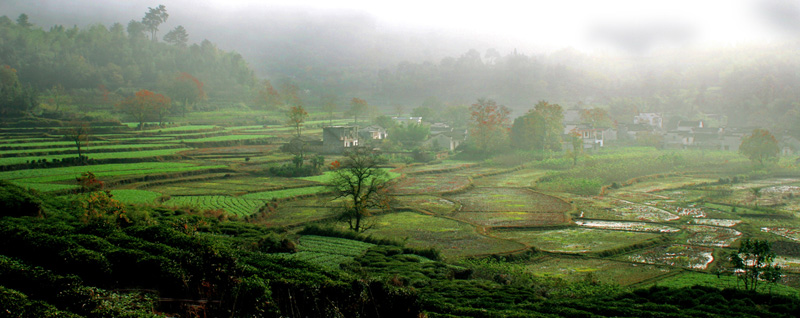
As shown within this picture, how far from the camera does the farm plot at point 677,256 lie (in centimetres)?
1901

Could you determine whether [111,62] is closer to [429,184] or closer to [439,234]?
[429,184]

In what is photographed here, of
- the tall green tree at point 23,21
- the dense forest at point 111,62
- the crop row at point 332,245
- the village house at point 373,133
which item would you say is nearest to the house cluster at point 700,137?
the village house at point 373,133

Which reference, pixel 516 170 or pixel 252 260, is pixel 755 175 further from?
pixel 252 260

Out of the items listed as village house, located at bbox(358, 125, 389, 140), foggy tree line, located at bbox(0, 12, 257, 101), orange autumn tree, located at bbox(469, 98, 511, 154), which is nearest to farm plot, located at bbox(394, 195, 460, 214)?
Result: orange autumn tree, located at bbox(469, 98, 511, 154)

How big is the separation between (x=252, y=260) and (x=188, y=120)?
205 feet

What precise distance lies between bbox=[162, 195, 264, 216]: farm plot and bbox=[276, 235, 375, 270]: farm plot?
641 centimetres

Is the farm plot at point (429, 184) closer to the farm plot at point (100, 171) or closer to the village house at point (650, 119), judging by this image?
the farm plot at point (100, 171)

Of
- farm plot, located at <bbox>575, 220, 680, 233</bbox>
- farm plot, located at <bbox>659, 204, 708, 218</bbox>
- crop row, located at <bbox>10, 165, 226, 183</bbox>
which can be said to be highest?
crop row, located at <bbox>10, 165, 226, 183</bbox>

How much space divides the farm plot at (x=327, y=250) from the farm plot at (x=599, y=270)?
21.6 feet

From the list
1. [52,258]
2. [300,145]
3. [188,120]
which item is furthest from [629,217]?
[188,120]

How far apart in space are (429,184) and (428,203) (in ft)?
25.2

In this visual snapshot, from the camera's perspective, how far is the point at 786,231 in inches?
936

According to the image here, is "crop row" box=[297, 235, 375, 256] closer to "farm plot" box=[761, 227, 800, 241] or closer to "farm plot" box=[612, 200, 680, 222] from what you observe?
"farm plot" box=[612, 200, 680, 222]

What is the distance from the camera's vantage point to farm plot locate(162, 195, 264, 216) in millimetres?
27172
